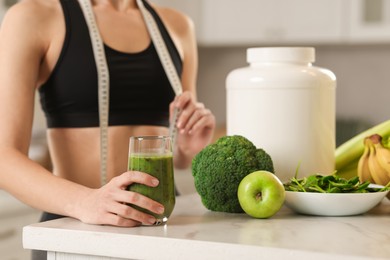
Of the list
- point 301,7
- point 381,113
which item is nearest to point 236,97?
point 301,7

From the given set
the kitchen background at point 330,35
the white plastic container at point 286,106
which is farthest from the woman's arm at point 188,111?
the kitchen background at point 330,35

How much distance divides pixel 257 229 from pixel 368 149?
17.0 inches

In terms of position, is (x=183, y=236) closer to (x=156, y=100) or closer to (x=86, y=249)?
(x=86, y=249)

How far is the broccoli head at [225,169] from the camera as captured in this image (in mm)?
1268

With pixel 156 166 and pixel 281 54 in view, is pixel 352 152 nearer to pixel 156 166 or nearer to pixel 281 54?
pixel 281 54

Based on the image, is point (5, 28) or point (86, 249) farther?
point (5, 28)

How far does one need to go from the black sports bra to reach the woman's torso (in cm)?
2

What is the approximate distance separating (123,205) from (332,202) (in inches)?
14.1

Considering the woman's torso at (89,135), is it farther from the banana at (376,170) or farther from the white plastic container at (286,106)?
the banana at (376,170)

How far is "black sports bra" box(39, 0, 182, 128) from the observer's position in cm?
173

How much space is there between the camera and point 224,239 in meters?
1.04

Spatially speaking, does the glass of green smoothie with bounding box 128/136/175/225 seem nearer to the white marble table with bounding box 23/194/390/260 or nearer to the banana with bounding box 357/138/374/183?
the white marble table with bounding box 23/194/390/260

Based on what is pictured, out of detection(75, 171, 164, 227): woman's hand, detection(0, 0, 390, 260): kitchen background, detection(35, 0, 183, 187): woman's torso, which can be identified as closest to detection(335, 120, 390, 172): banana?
detection(35, 0, 183, 187): woman's torso

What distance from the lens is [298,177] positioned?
1448 mm
